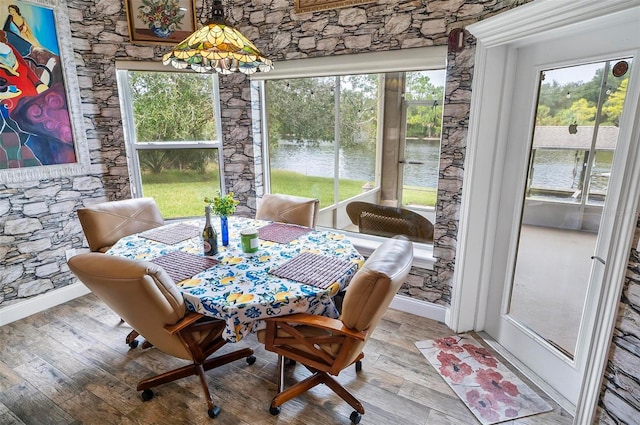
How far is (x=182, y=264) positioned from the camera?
205 centimetres

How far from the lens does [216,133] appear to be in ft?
11.8

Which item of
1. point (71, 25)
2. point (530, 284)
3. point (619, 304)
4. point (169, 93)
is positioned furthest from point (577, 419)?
point (71, 25)

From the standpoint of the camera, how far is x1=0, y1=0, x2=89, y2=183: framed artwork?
2.65m

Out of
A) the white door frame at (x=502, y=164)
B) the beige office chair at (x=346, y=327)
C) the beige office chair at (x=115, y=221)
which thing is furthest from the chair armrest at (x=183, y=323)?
the white door frame at (x=502, y=164)

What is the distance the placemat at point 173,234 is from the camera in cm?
246

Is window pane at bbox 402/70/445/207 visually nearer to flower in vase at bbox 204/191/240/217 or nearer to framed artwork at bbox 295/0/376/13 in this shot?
framed artwork at bbox 295/0/376/13

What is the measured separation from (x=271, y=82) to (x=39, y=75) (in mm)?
1935

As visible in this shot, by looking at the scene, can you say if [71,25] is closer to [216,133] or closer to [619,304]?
[216,133]

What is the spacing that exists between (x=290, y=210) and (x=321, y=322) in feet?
4.65

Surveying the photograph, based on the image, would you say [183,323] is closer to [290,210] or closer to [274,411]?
[274,411]

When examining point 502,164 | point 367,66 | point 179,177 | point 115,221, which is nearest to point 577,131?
point 502,164

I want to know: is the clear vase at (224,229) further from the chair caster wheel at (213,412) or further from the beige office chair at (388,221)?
the beige office chair at (388,221)

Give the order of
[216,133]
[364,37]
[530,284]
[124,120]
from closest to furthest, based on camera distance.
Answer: [530,284], [364,37], [124,120], [216,133]

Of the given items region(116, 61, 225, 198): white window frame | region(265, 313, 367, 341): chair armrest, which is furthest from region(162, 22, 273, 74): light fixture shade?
region(116, 61, 225, 198): white window frame
